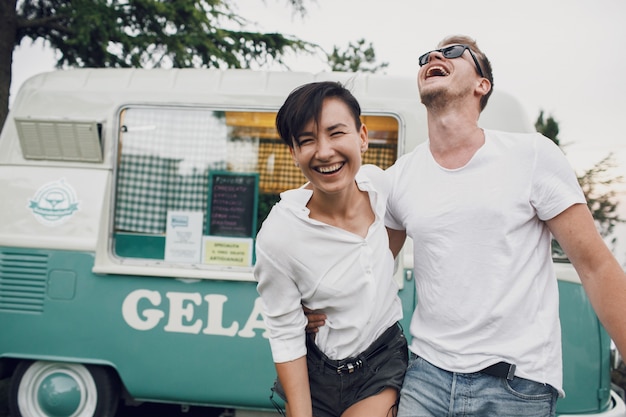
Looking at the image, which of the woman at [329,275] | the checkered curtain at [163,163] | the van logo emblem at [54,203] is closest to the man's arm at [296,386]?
the woman at [329,275]

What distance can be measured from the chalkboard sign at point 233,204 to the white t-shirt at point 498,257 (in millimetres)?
2173

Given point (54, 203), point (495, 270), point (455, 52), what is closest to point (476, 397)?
point (495, 270)

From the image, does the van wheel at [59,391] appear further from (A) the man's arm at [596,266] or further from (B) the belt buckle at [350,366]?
(A) the man's arm at [596,266]

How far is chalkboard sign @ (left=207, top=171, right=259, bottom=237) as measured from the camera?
3.70m

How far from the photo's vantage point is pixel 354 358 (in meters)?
1.75

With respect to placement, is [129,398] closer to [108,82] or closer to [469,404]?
[108,82]

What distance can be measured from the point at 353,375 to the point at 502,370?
48 centimetres

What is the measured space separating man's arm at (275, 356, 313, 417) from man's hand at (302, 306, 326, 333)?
0.10 metres

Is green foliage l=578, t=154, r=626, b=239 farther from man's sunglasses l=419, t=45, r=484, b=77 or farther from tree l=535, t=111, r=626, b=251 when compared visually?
man's sunglasses l=419, t=45, r=484, b=77

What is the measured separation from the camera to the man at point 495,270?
1507 millimetres

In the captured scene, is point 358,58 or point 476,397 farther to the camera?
point 358,58

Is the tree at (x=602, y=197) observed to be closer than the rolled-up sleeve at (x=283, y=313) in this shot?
No

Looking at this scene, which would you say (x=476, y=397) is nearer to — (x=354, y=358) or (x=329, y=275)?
(x=354, y=358)

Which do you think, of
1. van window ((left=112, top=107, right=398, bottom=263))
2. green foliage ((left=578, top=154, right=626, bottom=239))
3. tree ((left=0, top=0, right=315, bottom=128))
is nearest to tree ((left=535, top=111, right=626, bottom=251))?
green foliage ((left=578, top=154, right=626, bottom=239))
